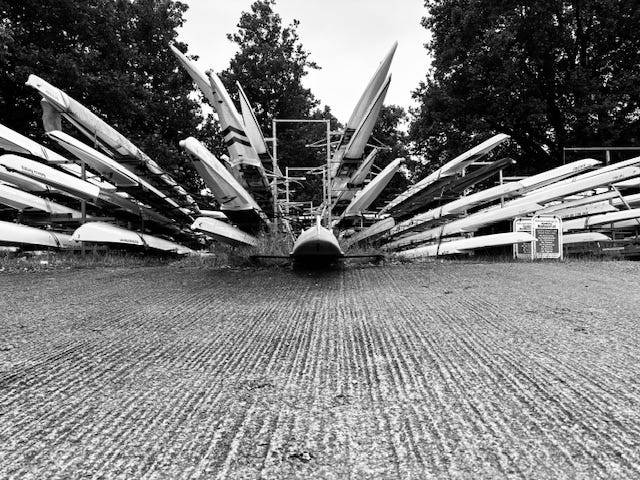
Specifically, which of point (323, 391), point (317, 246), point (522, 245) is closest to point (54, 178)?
point (317, 246)

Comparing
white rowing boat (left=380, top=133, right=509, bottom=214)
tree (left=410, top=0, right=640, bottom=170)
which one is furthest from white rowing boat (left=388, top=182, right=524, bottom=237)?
tree (left=410, top=0, right=640, bottom=170)

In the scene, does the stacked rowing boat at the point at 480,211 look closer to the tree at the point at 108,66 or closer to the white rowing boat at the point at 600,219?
the white rowing boat at the point at 600,219

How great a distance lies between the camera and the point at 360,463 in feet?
2.17

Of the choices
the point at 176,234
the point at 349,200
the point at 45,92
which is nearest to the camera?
the point at 45,92

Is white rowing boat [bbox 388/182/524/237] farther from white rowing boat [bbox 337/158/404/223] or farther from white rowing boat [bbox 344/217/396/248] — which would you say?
white rowing boat [bbox 337/158/404/223]

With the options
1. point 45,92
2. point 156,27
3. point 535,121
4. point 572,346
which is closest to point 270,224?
point 45,92

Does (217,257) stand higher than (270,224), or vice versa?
(270,224)

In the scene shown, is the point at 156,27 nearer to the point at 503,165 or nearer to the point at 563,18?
the point at 563,18

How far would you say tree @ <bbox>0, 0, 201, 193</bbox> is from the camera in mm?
12758

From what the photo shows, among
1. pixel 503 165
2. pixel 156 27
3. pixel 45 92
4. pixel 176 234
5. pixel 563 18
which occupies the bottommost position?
pixel 176 234

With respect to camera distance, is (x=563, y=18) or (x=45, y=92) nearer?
(x=45, y=92)

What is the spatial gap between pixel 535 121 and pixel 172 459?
15538 mm

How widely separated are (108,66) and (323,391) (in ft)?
61.1

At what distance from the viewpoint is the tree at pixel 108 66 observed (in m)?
12.8
